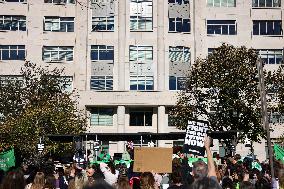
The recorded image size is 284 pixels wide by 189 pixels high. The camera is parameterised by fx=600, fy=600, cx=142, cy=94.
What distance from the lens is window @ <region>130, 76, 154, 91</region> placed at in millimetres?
51125

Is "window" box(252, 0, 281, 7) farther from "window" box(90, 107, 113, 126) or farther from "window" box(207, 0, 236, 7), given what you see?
"window" box(90, 107, 113, 126)

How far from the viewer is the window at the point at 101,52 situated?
51.4 metres

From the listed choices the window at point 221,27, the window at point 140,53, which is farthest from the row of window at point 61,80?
the window at point 221,27

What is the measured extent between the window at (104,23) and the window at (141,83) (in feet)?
16.0

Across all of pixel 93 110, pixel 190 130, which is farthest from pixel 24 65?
pixel 190 130

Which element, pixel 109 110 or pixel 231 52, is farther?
pixel 109 110

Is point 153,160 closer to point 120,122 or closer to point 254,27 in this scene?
Answer: point 120,122

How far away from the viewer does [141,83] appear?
51.2 m

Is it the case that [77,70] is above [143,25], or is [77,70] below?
below

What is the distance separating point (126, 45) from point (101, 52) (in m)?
2.24

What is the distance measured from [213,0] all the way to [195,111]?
16.1 metres

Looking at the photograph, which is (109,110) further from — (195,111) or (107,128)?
(195,111)

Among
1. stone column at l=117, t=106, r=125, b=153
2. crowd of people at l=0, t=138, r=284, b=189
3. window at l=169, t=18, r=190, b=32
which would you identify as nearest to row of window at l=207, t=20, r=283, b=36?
window at l=169, t=18, r=190, b=32

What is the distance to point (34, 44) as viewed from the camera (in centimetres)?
5134
